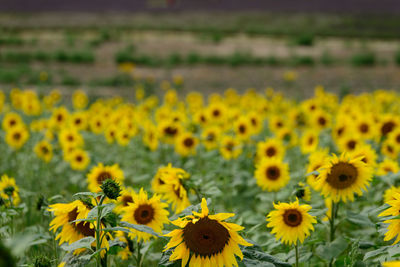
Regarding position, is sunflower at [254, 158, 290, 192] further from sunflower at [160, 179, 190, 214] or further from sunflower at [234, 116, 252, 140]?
sunflower at [234, 116, 252, 140]

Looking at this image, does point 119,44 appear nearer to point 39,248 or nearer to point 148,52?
point 148,52

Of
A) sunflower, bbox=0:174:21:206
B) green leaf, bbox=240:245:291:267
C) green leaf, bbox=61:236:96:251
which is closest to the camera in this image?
green leaf, bbox=61:236:96:251

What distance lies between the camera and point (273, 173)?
114 inches

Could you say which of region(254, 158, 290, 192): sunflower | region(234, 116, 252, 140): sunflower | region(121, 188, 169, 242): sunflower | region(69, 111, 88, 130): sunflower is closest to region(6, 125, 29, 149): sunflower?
region(69, 111, 88, 130): sunflower

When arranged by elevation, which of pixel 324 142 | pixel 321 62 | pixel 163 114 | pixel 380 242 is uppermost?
pixel 321 62

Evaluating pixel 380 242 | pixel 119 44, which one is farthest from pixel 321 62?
pixel 380 242

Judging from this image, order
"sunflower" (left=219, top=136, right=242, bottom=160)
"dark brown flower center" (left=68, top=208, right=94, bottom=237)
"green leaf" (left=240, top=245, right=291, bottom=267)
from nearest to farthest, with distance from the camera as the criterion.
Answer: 1. "green leaf" (left=240, top=245, right=291, bottom=267)
2. "dark brown flower center" (left=68, top=208, right=94, bottom=237)
3. "sunflower" (left=219, top=136, right=242, bottom=160)

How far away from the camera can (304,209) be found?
70.6 inches

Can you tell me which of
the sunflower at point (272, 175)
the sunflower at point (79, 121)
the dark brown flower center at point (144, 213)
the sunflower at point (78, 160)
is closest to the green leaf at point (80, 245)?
the dark brown flower center at point (144, 213)

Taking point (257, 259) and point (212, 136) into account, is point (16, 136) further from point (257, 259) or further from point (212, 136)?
point (257, 259)

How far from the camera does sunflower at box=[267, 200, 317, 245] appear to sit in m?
1.82

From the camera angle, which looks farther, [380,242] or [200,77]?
[200,77]

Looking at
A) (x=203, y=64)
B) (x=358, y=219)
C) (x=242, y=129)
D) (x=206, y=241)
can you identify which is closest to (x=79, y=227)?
(x=206, y=241)

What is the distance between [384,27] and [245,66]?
16673 millimetres
